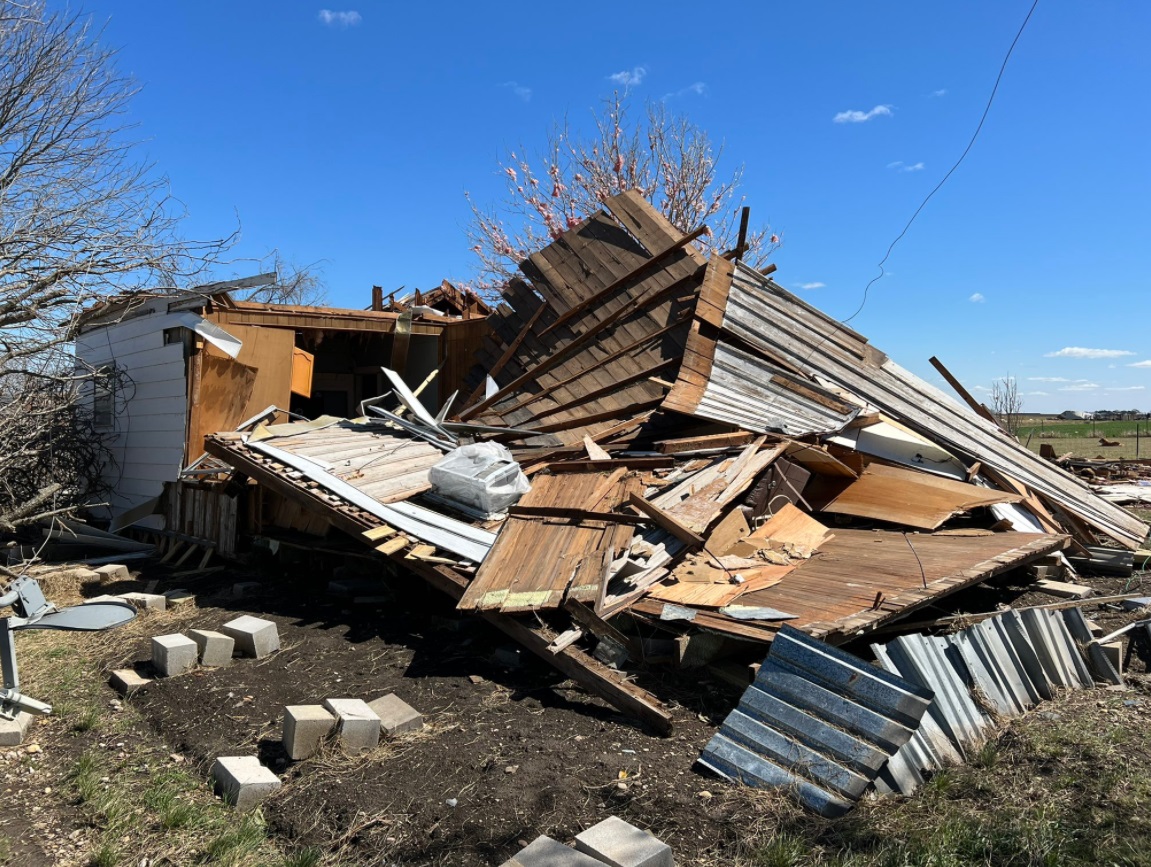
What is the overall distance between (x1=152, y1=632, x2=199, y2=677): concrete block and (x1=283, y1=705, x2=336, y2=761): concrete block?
2.00 meters

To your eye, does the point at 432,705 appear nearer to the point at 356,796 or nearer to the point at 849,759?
the point at 356,796

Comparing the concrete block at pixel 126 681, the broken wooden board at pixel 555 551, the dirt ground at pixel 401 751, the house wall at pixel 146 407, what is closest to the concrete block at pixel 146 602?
the dirt ground at pixel 401 751

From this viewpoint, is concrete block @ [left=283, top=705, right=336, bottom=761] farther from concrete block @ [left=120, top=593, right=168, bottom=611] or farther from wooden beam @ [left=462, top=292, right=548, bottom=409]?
wooden beam @ [left=462, top=292, right=548, bottom=409]

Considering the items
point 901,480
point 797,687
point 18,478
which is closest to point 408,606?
point 797,687

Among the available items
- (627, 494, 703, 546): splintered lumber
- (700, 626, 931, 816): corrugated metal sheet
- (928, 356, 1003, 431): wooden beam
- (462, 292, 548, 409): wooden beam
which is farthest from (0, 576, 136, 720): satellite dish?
(928, 356, 1003, 431): wooden beam

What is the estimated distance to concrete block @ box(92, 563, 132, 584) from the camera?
9.67 metres

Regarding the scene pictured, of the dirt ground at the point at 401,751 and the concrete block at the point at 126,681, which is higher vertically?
the dirt ground at the point at 401,751

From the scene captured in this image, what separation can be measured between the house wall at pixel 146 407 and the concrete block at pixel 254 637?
5383 millimetres

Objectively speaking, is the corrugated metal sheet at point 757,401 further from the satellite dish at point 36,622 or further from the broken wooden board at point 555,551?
the satellite dish at point 36,622

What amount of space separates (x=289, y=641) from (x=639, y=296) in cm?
634

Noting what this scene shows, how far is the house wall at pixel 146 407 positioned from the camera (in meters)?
11.5

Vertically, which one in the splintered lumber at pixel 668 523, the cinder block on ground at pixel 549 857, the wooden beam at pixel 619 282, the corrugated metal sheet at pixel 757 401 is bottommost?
the cinder block on ground at pixel 549 857

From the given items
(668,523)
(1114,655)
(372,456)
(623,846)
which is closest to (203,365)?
(372,456)

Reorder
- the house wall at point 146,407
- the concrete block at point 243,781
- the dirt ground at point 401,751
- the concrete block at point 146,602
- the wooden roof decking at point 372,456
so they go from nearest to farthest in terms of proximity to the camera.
→ the dirt ground at point 401,751
the concrete block at point 243,781
the concrete block at point 146,602
the wooden roof decking at point 372,456
the house wall at point 146,407
